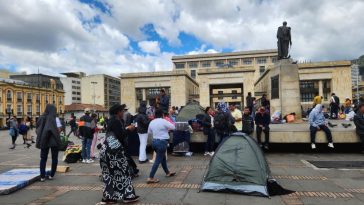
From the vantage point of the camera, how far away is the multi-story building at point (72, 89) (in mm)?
128375

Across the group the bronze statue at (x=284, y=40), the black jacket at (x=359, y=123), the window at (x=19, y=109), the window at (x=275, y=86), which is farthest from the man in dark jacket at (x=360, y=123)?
the window at (x=19, y=109)

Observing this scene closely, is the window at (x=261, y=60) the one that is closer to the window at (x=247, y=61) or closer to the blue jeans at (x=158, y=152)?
the window at (x=247, y=61)

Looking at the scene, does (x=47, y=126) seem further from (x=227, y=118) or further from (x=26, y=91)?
(x=26, y=91)

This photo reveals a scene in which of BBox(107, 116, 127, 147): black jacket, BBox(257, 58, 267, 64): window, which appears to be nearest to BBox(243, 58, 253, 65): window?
BBox(257, 58, 267, 64): window

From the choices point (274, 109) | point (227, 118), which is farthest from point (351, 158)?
point (274, 109)

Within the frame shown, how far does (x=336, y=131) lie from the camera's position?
41.1 feet

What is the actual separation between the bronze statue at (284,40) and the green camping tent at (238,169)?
1282 cm

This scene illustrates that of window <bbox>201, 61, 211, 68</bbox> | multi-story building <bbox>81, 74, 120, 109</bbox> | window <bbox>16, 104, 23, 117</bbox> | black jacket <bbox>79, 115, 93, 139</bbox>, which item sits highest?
window <bbox>201, 61, 211, 68</bbox>

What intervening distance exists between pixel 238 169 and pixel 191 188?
3.82ft

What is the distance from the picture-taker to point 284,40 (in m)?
19.6

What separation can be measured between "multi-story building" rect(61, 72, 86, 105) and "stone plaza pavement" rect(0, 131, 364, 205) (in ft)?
403

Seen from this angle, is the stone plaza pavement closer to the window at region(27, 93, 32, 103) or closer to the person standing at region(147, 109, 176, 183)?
the person standing at region(147, 109, 176, 183)

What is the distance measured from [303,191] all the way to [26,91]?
95876 mm

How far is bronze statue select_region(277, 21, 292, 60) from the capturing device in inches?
768
